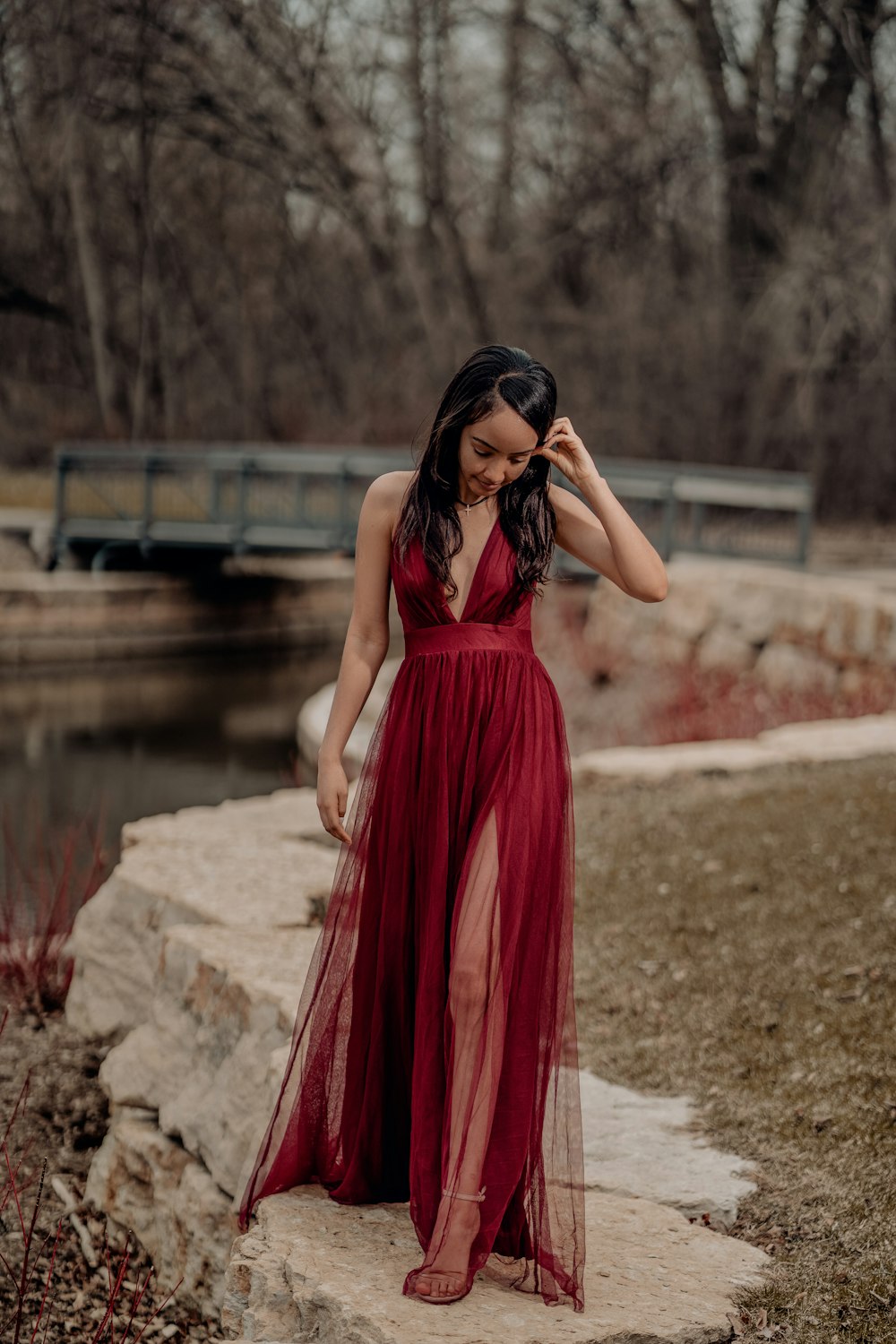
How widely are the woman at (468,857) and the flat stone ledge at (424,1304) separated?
0.06 metres

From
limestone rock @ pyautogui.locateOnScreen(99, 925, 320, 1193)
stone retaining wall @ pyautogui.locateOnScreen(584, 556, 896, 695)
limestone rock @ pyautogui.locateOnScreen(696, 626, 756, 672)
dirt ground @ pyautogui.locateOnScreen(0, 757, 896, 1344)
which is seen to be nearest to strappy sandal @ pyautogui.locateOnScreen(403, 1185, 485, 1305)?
dirt ground @ pyautogui.locateOnScreen(0, 757, 896, 1344)

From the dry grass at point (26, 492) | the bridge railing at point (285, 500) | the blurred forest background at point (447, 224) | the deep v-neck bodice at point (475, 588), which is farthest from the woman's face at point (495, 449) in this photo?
the dry grass at point (26, 492)

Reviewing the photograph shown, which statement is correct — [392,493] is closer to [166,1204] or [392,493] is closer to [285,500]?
[166,1204]

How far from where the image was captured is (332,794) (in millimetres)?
2957

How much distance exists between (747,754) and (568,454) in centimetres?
509

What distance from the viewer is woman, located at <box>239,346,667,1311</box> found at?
273 centimetres

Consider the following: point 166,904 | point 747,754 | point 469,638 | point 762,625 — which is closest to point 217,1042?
point 166,904

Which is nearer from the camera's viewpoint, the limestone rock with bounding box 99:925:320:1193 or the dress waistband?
the dress waistband

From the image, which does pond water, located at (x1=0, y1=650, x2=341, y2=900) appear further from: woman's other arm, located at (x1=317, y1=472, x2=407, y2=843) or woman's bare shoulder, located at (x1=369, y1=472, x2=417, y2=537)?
woman's bare shoulder, located at (x1=369, y1=472, x2=417, y2=537)

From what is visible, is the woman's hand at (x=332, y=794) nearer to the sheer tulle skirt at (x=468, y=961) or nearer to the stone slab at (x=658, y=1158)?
the sheer tulle skirt at (x=468, y=961)

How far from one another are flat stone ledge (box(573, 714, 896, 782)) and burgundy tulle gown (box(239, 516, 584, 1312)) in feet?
15.0

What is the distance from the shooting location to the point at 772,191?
66.9 ft

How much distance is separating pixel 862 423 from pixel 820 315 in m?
2.19

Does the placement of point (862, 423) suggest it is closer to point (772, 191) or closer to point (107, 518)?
point (772, 191)
